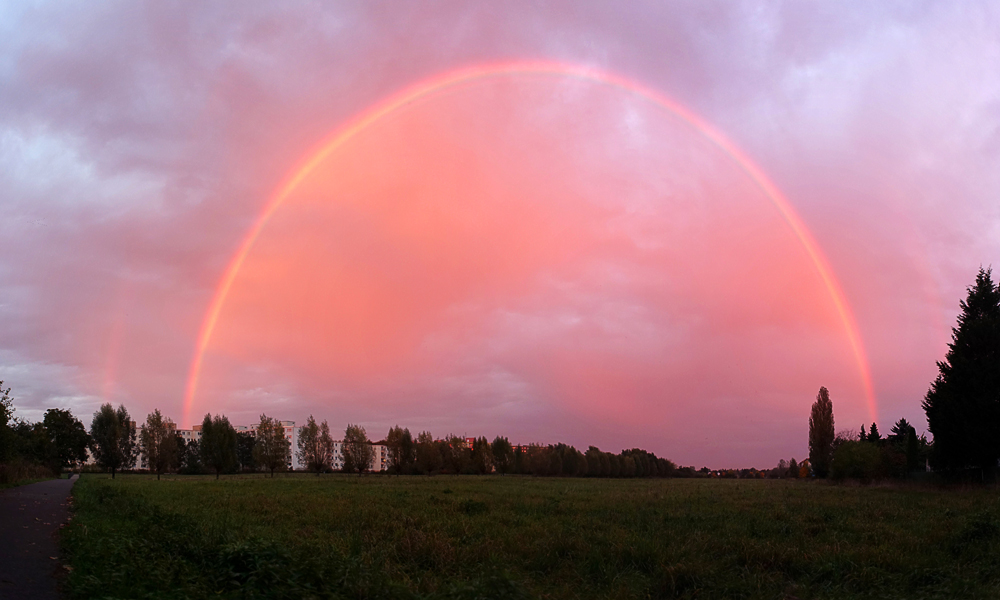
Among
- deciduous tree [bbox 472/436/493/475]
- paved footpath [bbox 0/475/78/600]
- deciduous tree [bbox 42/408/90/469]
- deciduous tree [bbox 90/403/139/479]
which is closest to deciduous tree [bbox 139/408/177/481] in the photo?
deciduous tree [bbox 90/403/139/479]

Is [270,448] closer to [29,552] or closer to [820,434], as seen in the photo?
[820,434]

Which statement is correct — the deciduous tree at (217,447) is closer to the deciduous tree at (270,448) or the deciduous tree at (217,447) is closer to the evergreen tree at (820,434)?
the deciduous tree at (270,448)

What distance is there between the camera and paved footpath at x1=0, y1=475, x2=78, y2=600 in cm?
1004

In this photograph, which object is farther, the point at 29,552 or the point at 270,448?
the point at 270,448

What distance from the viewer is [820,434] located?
302ft

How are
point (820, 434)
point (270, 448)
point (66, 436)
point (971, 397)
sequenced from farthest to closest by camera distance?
point (66, 436) → point (270, 448) → point (820, 434) → point (971, 397)

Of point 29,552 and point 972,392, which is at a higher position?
point 972,392

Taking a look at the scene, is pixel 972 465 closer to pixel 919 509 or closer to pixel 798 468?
pixel 919 509

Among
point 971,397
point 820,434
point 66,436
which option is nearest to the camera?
point 971,397

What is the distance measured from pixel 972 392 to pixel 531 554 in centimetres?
3995

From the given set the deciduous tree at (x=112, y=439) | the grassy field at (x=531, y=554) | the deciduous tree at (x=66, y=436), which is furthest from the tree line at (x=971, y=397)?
the deciduous tree at (x=66, y=436)

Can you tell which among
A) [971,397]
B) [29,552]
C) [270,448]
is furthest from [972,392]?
[270,448]

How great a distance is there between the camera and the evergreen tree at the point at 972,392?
41.3 meters

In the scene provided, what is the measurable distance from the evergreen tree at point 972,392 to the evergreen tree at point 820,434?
50.2m
